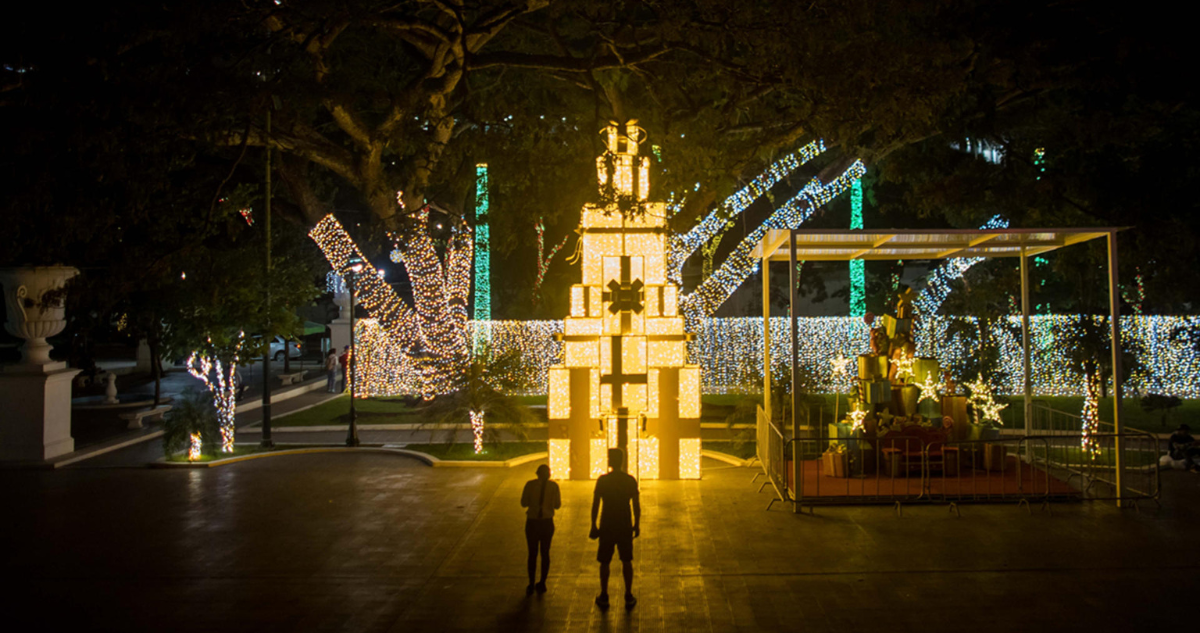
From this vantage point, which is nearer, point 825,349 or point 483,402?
point 483,402

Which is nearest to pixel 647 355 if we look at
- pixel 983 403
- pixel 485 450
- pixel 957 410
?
pixel 485 450

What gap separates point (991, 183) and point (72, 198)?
59.5 feet

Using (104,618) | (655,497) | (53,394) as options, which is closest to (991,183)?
(655,497)

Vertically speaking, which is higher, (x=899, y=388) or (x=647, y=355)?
(x=647, y=355)

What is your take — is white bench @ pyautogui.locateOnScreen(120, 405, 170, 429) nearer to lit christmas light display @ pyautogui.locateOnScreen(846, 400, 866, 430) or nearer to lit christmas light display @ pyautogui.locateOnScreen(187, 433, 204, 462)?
lit christmas light display @ pyautogui.locateOnScreen(187, 433, 204, 462)

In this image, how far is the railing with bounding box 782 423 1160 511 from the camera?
10.6 meters

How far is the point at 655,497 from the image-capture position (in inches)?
459

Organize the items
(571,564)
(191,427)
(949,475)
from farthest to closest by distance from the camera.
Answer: (191,427) < (949,475) < (571,564)

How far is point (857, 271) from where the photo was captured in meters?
28.7

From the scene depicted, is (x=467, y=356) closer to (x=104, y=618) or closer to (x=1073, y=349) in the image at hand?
(x=104, y=618)

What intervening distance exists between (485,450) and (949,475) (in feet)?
26.9

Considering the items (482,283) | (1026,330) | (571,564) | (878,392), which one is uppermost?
(482,283)

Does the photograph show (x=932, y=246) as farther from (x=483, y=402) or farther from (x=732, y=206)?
(x=732, y=206)

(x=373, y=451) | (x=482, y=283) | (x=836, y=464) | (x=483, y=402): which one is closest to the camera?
(x=836, y=464)
